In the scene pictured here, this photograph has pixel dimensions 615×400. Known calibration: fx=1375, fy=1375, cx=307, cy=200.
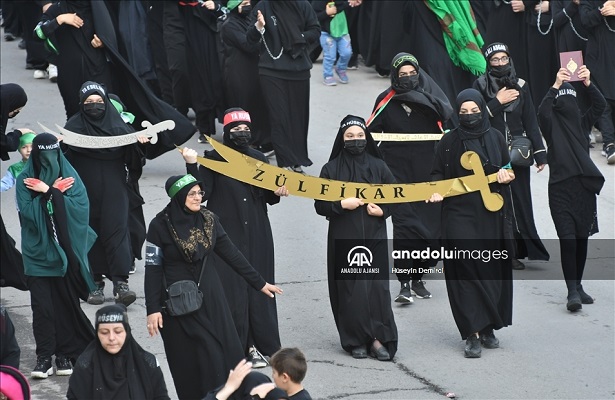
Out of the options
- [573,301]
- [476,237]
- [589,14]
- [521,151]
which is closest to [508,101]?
[521,151]

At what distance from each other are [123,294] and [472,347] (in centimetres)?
262

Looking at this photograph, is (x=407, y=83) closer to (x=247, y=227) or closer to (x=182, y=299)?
(x=247, y=227)

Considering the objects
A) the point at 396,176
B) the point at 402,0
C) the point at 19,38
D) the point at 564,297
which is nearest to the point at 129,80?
the point at 396,176

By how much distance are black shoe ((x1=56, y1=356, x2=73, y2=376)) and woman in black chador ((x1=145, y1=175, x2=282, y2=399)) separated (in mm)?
1308

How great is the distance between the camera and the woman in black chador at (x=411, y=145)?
10.6m

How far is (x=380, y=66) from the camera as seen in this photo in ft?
56.5

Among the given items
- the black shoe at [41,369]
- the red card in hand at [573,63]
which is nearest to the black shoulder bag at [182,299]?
the black shoe at [41,369]

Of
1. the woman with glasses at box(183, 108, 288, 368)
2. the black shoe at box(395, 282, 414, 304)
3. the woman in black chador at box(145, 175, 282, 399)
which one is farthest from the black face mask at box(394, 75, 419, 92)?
the woman in black chador at box(145, 175, 282, 399)

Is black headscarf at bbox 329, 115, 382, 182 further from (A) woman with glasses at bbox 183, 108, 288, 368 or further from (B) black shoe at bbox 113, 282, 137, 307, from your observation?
(B) black shoe at bbox 113, 282, 137, 307

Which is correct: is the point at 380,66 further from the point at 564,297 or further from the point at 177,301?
the point at 177,301

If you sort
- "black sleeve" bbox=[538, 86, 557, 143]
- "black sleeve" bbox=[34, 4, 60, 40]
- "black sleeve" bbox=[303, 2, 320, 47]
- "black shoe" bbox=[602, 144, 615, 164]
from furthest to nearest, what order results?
"black shoe" bbox=[602, 144, 615, 164] → "black sleeve" bbox=[303, 2, 320, 47] → "black sleeve" bbox=[34, 4, 60, 40] → "black sleeve" bbox=[538, 86, 557, 143]

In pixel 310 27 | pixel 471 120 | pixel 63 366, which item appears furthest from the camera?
pixel 310 27

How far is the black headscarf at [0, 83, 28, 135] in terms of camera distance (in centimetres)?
1018

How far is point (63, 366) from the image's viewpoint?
9031 millimetres
